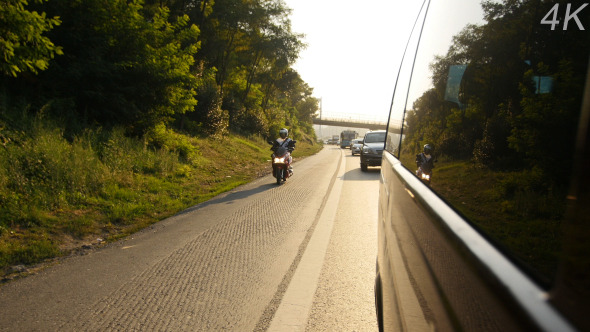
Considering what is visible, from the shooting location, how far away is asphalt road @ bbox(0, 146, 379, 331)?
303 cm

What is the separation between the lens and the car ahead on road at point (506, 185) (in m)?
0.75

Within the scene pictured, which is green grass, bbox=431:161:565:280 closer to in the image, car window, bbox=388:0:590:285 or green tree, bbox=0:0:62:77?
car window, bbox=388:0:590:285

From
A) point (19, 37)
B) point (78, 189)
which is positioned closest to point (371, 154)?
point (78, 189)

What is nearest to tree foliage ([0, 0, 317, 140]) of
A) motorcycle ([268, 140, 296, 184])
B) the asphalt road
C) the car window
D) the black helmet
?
the black helmet

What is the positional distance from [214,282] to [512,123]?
3.28 m

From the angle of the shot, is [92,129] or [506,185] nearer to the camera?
[506,185]

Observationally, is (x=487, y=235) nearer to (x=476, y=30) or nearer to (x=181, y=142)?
(x=476, y=30)

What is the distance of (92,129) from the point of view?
10.7 m

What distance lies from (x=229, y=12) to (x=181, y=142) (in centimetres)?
1400

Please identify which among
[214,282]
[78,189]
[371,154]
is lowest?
[214,282]

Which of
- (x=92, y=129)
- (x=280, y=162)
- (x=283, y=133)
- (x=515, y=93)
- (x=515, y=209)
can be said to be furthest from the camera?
(x=283, y=133)

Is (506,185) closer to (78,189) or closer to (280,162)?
(78,189)

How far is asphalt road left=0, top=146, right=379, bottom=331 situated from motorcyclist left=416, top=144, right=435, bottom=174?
154 centimetres

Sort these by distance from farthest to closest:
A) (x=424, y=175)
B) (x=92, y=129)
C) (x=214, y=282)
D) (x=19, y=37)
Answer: (x=92, y=129), (x=19, y=37), (x=214, y=282), (x=424, y=175)
